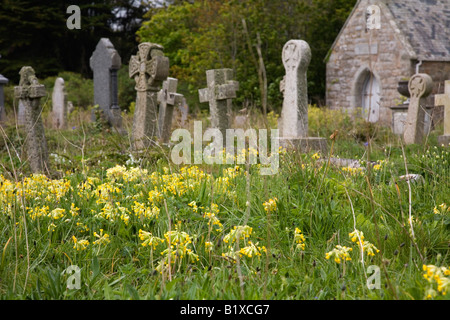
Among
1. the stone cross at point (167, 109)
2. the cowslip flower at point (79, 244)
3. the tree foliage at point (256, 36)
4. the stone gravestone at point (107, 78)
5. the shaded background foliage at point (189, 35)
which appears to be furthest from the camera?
the shaded background foliage at point (189, 35)

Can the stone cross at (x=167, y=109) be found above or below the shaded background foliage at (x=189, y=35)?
below

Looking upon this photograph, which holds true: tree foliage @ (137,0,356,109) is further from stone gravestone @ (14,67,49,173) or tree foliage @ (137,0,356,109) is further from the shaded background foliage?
stone gravestone @ (14,67,49,173)

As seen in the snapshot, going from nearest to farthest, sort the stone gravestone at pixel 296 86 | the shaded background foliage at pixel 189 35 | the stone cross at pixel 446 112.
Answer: the stone gravestone at pixel 296 86 < the stone cross at pixel 446 112 < the shaded background foliage at pixel 189 35

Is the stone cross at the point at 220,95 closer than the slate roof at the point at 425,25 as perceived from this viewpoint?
Yes

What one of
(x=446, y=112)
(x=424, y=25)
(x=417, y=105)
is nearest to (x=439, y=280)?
(x=446, y=112)

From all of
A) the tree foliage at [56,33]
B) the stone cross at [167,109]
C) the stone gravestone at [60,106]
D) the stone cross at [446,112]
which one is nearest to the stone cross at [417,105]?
the stone cross at [446,112]

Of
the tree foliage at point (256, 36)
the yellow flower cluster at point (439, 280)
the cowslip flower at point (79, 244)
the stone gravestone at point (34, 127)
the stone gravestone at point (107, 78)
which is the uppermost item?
the tree foliage at point (256, 36)

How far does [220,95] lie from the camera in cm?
724

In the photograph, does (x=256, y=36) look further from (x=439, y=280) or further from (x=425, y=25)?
(x=439, y=280)

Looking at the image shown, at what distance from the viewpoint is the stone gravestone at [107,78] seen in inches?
513

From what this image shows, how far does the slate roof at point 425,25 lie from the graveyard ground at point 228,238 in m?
12.8

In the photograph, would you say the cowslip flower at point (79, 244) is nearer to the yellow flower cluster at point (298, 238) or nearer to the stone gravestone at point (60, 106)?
the yellow flower cluster at point (298, 238)

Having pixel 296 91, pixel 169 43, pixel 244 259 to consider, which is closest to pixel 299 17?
pixel 169 43

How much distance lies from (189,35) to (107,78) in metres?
9.45
